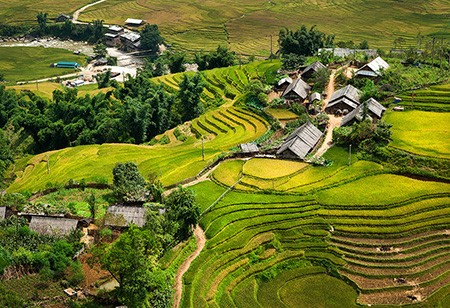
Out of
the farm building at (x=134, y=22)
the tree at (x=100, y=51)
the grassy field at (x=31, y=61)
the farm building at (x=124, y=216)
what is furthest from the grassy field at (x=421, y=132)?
the farm building at (x=134, y=22)

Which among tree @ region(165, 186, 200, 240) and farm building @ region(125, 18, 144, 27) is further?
farm building @ region(125, 18, 144, 27)

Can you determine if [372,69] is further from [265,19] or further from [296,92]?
[265,19]

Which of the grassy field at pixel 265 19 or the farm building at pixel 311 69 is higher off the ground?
the farm building at pixel 311 69

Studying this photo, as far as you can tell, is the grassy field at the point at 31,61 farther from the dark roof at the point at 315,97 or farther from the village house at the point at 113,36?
the dark roof at the point at 315,97

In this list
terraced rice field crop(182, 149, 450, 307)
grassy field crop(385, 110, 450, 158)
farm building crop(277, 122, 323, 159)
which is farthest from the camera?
farm building crop(277, 122, 323, 159)

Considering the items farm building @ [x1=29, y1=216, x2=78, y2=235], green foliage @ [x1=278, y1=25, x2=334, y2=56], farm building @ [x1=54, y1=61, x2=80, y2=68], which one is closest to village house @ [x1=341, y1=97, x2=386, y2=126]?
farm building @ [x1=29, y1=216, x2=78, y2=235]

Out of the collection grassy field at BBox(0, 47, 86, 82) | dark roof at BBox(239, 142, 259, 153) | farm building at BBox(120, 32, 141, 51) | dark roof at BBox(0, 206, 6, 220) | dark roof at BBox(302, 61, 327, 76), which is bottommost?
grassy field at BBox(0, 47, 86, 82)

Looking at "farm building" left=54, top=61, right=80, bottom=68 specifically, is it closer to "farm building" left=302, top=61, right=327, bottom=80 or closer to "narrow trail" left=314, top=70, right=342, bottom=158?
"farm building" left=302, top=61, right=327, bottom=80
